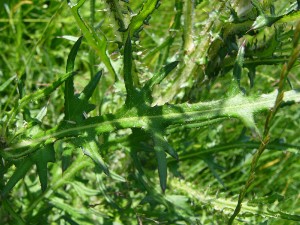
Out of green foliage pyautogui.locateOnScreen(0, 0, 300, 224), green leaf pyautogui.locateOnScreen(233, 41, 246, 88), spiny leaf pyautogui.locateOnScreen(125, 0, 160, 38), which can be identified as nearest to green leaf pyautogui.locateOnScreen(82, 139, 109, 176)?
green foliage pyautogui.locateOnScreen(0, 0, 300, 224)

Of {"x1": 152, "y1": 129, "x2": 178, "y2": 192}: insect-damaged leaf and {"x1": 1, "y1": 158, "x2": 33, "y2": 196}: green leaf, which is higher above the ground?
{"x1": 152, "y1": 129, "x2": 178, "y2": 192}: insect-damaged leaf

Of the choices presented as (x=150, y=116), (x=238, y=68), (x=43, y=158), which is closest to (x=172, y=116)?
(x=150, y=116)

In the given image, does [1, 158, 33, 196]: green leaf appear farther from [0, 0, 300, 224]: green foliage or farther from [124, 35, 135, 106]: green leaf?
[124, 35, 135, 106]: green leaf

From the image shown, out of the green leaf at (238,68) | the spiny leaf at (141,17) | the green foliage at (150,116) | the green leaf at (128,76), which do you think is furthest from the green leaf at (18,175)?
the green leaf at (238,68)

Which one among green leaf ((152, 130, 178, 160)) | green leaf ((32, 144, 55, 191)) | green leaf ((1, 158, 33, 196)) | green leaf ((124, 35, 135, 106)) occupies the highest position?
green leaf ((124, 35, 135, 106))

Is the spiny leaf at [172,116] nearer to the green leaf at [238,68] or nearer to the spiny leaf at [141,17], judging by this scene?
the green leaf at [238,68]

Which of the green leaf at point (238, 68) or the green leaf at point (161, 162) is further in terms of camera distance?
the green leaf at point (238, 68)

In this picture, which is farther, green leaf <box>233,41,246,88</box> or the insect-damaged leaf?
green leaf <box>233,41,246,88</box>

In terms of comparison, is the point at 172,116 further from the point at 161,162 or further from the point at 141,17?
the point at 141,17

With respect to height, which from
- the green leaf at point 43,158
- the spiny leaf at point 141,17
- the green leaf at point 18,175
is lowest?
the green leaf at point 18,175

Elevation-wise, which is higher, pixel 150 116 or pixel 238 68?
pixel 238 68

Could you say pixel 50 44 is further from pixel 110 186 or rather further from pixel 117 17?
pixel 117 17
